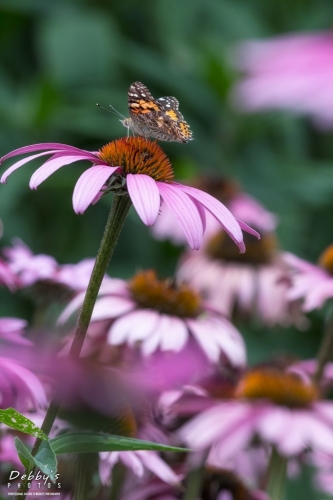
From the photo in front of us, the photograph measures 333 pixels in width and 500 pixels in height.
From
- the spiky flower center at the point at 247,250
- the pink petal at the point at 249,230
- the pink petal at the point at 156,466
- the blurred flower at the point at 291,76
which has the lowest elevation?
the pink petal at the point at 156,466

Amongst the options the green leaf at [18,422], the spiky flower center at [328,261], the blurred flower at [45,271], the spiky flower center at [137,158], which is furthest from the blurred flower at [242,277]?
the green leaf at [18,422]

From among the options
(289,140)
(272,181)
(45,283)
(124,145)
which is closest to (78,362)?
(124,145)

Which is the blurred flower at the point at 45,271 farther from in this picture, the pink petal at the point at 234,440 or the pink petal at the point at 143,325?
the pink petal at the point at 234,440

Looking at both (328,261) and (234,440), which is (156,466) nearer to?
(234,440)

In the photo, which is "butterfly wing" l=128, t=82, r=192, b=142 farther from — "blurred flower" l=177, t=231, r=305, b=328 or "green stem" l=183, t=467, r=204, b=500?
"blurred flower" l=177, t=231, r=305, b=328

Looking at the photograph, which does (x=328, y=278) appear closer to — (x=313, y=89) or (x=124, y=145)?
(x=124, y=145)

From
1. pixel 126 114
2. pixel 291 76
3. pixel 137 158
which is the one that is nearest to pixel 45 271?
pixel 137 158
